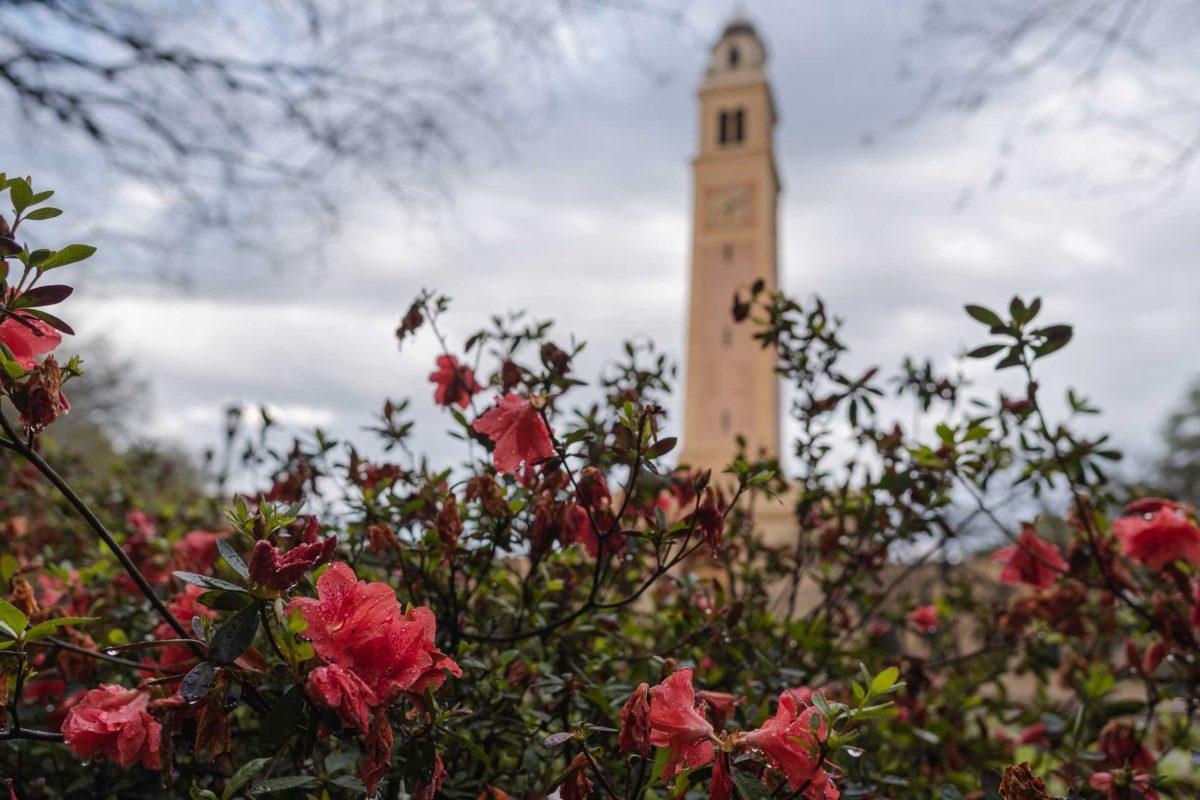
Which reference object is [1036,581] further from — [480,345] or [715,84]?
[715,84]

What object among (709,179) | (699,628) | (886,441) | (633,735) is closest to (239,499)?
(633,735)

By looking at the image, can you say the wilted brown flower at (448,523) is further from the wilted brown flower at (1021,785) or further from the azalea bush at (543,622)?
the wilted brown flower at (1021,785)

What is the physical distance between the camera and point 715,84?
79.5ft

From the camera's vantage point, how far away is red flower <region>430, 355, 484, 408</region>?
130cm

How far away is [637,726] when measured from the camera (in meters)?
0.71

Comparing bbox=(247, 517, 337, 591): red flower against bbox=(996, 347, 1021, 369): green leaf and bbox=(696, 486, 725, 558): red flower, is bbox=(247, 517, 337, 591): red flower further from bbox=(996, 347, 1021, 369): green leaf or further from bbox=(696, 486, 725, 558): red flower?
bbox=(996, 347, 1021, 369): green leaf

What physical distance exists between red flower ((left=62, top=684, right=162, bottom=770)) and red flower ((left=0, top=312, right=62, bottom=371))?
1.12 ft

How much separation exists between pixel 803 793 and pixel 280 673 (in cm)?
58

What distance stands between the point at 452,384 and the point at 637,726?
727mm

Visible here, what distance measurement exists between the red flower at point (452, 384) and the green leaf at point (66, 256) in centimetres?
→ 59

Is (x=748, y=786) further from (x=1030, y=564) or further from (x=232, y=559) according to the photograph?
(x=1030, y=564)

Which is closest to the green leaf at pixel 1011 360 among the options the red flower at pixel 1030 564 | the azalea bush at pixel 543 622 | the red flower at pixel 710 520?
the azalea bush at pixel 543 622

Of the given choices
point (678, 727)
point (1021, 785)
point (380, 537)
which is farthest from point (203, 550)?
point (1021, 785)

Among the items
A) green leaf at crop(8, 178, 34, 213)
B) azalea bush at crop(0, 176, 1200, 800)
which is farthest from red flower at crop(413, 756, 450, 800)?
green leaf at crop(8, 178, 34, 213)
